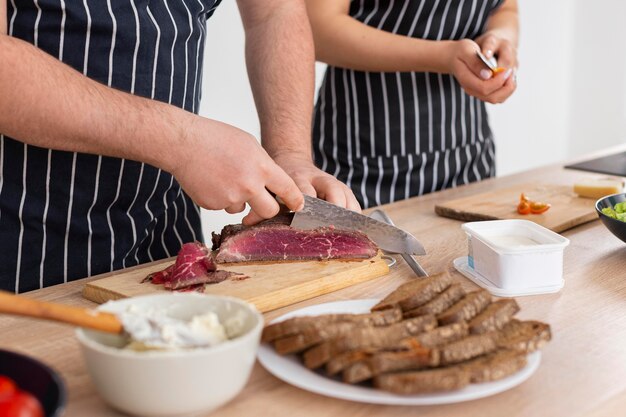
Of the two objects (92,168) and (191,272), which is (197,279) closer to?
(191,272)

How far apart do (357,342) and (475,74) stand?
1.49m

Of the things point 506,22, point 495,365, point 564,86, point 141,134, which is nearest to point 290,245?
point 141,134

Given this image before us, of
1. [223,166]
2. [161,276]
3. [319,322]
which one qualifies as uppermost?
[223,166]

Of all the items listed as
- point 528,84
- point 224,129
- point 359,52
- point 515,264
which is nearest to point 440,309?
point 515,264

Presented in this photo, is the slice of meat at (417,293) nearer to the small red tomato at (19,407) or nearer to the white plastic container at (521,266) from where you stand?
the white plastic container at (521,266)

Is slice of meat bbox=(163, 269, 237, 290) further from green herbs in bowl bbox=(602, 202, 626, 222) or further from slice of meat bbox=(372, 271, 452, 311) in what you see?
green herbs in bowl bbox=(602, 202, 626, 222)

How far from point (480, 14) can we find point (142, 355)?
82.2 inches

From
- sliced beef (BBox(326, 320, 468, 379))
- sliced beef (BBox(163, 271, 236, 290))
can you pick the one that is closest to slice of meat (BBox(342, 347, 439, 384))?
sliced beef (BBox(326, 320, 468, 379))

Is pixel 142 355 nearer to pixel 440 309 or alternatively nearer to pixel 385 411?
pixel 385 411

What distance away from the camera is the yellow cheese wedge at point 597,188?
2.21 m

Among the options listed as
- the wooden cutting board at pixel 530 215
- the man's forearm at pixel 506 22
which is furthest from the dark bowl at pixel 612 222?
the man's forearm at pixel 506 22

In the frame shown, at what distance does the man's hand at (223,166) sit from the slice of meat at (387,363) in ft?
1.92

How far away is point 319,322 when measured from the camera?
3.80 ft

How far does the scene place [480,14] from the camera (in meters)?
2.75
